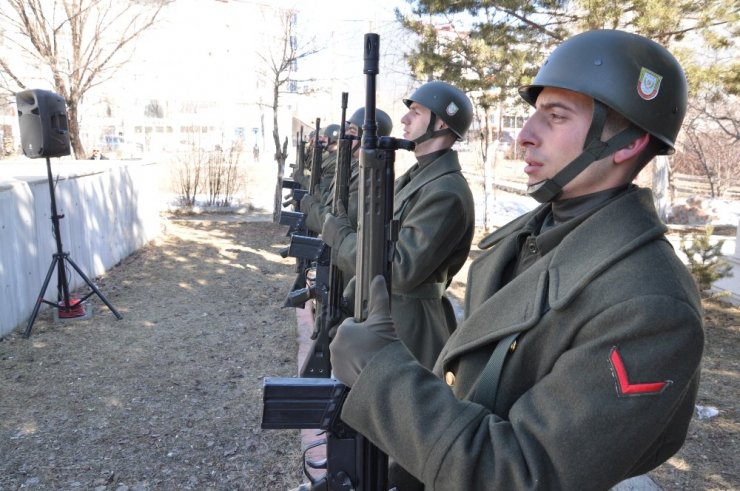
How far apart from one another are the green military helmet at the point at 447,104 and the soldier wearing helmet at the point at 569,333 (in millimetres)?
1873

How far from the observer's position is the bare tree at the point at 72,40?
13.0 metres

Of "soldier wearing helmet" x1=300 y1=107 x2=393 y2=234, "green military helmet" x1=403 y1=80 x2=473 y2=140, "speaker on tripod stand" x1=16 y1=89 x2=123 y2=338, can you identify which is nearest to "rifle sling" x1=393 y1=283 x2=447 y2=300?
"green military helmet" x1=403 y1=80 x2=473 y2=140

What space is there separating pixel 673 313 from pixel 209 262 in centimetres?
1032

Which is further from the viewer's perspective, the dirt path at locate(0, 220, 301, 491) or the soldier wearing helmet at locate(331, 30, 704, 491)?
the dirt path at locate(0, 220, 301, 491)

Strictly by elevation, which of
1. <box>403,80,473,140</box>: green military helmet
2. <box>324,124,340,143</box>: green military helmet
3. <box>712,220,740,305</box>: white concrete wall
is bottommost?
<box>712,220,740,305</box>: white concrete wall

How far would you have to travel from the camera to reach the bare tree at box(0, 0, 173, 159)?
13.0 meters

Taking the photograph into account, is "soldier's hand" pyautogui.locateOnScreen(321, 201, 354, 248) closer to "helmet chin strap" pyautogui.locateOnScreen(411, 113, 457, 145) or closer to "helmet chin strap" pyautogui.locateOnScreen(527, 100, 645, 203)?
"helmet chin strap" pyautogui.locateOnScreen(411, 113, 457, 145)

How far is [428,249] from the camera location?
3.11 m

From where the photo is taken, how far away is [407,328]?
3371 millimetres

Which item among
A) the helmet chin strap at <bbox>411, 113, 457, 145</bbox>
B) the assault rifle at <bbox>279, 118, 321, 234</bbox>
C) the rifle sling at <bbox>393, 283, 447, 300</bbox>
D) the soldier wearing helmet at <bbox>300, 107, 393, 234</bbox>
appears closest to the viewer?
the rifle sling at <bbox>393, 283, 447, 300</bbox>

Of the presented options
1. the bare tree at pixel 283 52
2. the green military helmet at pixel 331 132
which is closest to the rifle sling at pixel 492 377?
the green military helmet at pixel 331 132

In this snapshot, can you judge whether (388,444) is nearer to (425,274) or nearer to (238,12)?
(425,274)

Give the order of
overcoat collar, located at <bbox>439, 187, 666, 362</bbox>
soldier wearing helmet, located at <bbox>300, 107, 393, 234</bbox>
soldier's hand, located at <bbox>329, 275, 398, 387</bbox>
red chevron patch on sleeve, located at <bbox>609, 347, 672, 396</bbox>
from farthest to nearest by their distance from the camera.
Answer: soldier wearing helmet, located at <bbox>300, 107, 393, 234</bbox>, soldier's hand, located at <bbox>329, 275, 398, 387</bbox>, overcoat collar, located at <bbox>439, 187, 666, 362</bbox>, red chevron patch on sleeve, located at <bbox>609, 347, 672, 396</bbox>

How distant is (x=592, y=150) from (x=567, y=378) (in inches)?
25.2
